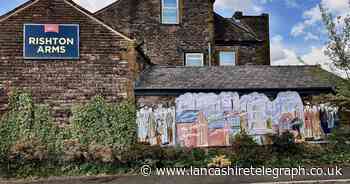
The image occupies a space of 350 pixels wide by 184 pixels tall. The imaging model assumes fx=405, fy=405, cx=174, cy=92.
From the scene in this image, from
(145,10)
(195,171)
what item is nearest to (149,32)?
(145,10)

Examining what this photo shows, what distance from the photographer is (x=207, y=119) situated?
15102 millimetres

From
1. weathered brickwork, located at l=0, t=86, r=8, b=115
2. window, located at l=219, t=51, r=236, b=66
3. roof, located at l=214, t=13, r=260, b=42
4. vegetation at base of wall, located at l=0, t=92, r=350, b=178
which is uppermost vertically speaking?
roof, located at l=214, t=13, r=260, b=42

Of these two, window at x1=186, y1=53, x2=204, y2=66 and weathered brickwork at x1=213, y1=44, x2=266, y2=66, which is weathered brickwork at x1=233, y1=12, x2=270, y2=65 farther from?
window at x1=186, y1=53, x2=204, y2=66

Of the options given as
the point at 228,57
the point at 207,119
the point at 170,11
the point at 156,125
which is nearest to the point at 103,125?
the point at 156,125

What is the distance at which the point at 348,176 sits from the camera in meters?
11.6

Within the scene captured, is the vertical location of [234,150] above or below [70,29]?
below

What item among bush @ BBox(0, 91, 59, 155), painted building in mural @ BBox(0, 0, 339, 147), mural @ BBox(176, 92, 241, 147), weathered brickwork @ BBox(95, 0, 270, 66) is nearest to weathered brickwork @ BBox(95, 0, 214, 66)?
weathered brickwork @ BBox(95, 0, 270, 66)

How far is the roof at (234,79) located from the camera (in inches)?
595

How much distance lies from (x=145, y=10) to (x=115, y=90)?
8.31 meters

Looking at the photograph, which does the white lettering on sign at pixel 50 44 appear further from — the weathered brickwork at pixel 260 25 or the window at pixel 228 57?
the weathered brickwork at pixel 260 25

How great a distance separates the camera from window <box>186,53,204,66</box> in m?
22.0

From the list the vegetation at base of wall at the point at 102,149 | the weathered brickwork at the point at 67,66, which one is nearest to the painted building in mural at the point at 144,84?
the weathered brickwork at the point at 67,66

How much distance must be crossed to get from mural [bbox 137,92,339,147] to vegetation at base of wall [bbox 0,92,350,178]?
18.1 inches

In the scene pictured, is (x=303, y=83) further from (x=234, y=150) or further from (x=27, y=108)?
(x=27, y=108)
